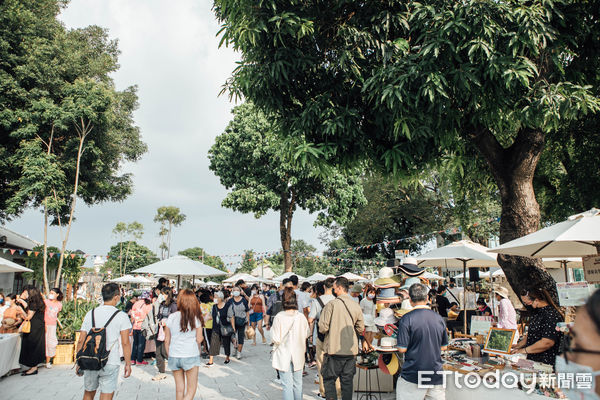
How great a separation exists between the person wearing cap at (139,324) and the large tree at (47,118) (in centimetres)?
979

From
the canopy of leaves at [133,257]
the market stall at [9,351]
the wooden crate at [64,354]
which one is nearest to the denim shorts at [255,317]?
the wooden crate at [64,354]

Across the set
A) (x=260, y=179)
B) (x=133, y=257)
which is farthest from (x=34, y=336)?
(x=133, y=257)

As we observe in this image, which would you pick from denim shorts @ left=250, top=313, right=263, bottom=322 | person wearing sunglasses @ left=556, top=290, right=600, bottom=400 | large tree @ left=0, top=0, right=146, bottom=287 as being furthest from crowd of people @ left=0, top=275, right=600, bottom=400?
large tree @ left=0, top=0, right=146, bottom=287

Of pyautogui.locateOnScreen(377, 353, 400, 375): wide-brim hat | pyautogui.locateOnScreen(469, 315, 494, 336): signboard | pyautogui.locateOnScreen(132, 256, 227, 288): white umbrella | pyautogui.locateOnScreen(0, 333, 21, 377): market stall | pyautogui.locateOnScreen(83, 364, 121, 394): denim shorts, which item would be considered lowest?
pyautogui.locateOnScreen(0, 333, 21, 377): market stall

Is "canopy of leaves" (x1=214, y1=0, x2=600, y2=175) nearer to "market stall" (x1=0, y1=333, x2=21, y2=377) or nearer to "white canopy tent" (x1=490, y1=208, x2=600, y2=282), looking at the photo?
"white canopy tent" (x1=490, y1=208, x2=600, y2=282)

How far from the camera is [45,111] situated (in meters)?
16.4

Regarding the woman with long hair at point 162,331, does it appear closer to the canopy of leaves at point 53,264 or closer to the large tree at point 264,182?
the canopy of leaves at point 53,264

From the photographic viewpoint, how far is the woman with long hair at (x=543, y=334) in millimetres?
4414

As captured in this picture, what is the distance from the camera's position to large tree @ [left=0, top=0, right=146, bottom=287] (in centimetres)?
1614

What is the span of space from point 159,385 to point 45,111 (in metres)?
14.0

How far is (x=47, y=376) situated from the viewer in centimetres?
830

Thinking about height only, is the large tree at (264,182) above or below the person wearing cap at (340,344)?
above

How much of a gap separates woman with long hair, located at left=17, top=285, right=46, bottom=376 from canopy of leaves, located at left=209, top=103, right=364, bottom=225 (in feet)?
41.4

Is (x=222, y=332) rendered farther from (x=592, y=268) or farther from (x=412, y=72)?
(x=592, y=268)
